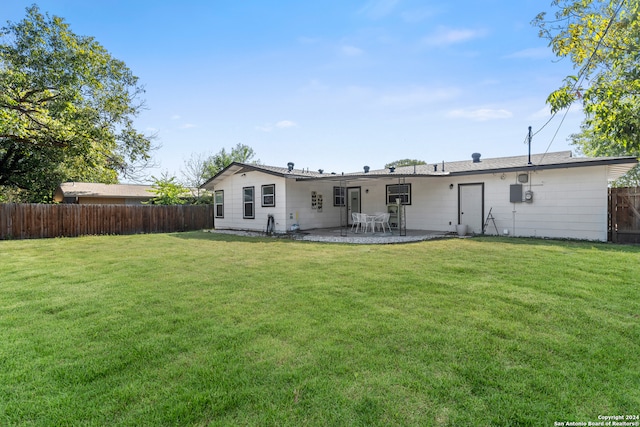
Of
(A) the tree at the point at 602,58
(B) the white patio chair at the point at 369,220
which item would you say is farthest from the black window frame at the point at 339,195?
(A) the tree at the point at 602,58

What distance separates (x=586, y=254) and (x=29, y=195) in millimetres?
27358

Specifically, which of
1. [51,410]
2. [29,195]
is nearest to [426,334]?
[51,410]

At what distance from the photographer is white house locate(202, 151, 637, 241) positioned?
30.7 ft

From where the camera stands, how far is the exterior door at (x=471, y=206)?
37.1ft

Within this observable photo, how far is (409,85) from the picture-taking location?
1044cm

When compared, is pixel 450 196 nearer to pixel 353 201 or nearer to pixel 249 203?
pixel 353 201

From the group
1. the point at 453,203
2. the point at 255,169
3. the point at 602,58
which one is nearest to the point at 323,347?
the point at 602,58

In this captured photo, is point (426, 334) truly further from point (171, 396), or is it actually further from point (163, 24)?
point (163, 24)

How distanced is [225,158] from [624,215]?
3084 cm

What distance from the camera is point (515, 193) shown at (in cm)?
1048

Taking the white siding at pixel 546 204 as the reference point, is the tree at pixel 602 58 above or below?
above

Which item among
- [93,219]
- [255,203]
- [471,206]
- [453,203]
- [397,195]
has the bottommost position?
[93,219]

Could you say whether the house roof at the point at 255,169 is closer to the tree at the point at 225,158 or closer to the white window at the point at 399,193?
the white window at the point at 399,193

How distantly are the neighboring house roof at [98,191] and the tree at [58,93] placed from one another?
5.06m
